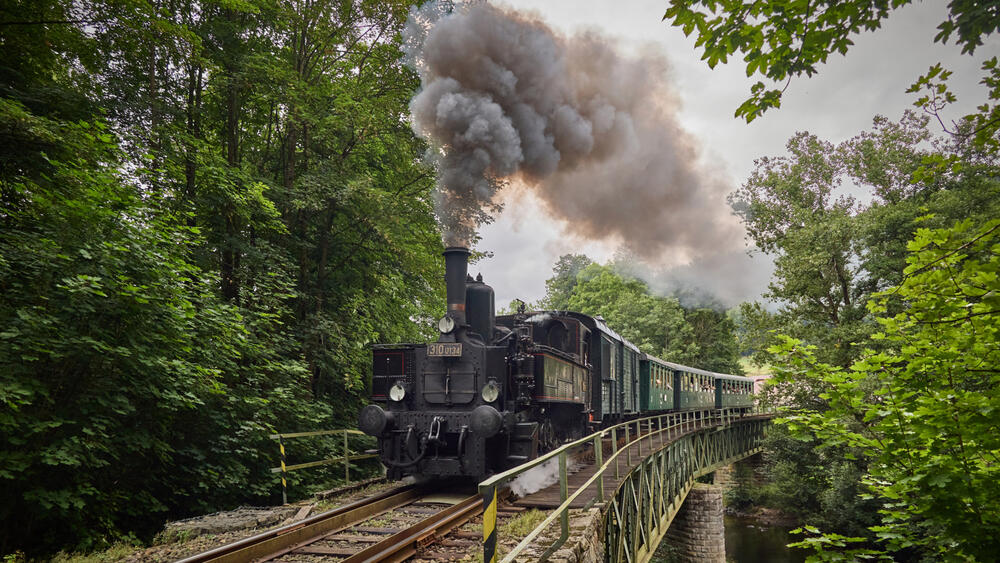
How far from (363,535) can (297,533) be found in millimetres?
716

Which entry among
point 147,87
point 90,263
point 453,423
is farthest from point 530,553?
point 147,87

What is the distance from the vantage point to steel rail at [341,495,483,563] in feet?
17.3

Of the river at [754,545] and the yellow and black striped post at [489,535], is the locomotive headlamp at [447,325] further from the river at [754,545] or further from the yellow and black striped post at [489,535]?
the river at [754,545]

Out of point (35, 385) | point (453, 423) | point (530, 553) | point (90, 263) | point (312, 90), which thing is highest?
point (312, 90)

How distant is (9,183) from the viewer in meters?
6.92

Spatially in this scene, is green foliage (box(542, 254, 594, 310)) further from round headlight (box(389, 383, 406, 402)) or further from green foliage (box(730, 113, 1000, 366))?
round headlight (box(389, 383, 406, 402))

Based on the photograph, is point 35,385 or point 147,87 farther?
point 147,87

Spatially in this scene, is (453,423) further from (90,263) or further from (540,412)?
(90,263)

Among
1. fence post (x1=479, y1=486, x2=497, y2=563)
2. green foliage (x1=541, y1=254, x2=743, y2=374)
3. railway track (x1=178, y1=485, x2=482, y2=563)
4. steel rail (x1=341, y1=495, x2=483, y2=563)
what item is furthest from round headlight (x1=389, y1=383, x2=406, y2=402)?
green foliage (x1=541, y1=254, x2=743, y2=374)

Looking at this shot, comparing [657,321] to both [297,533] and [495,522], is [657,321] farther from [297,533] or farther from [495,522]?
[495,522]

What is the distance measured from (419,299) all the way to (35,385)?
34.6 feet

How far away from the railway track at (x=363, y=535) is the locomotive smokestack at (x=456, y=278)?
2.75 meters

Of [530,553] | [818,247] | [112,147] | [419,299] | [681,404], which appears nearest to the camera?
[530,553]

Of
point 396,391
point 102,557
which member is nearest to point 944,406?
point 396,391
